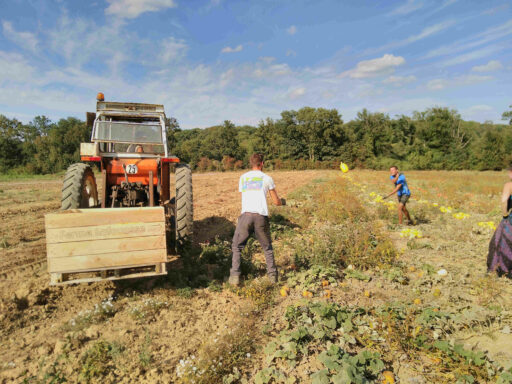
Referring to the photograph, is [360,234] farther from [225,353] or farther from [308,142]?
[308,142]

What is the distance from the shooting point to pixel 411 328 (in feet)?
11.0

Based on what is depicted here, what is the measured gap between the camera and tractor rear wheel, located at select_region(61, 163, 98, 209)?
15.4 ft

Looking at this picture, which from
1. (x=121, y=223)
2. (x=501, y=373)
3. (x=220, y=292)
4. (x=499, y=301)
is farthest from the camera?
(x=220, y=292)

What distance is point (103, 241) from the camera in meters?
3.50

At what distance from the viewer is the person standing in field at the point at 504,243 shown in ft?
14.6

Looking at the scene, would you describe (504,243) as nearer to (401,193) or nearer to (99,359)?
(401,193)

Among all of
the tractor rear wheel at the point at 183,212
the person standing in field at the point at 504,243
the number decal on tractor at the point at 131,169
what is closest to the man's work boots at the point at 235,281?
the tractor rear wheel at the point at 183,212

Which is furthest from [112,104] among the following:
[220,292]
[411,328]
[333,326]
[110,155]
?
[411,328]

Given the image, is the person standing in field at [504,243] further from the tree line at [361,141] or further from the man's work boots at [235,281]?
the tree line at [361,141]

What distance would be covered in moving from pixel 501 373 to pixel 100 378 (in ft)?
11.3

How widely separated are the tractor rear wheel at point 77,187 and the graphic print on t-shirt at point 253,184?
2673mm

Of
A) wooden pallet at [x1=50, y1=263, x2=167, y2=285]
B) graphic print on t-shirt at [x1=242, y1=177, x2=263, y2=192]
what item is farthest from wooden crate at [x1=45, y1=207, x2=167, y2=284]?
graphic print on t-shirt at [x1=242, y1=177, x2=263, y2=192]

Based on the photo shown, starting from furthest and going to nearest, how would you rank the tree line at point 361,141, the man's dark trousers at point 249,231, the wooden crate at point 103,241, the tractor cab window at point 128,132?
the tree line at point 361,141 → the tractor cab window at point 128,132 → the man's dark trousers at point 249,231 → the wooden crate at point 103,241

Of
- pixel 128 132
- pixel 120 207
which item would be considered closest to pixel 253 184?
pixel 120 207
